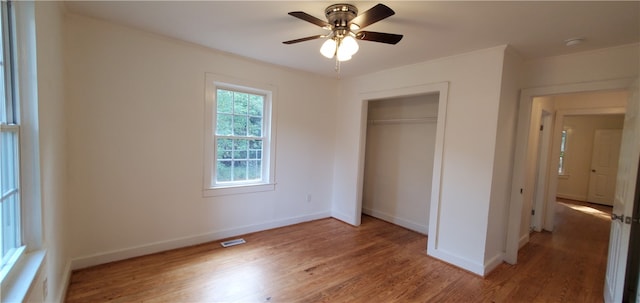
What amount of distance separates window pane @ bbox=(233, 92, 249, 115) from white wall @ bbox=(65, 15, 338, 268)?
0.84ft

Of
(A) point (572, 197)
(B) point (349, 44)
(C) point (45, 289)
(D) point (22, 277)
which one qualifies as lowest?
(A) point (572, 197)

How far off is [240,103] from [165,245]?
1.97 meters

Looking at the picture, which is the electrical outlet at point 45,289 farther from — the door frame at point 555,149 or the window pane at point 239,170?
the door frame at point 555,149

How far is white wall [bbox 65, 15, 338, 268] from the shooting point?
8.14 feet

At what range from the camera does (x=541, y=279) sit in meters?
2.78

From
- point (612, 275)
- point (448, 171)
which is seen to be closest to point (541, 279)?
point (612, 275)

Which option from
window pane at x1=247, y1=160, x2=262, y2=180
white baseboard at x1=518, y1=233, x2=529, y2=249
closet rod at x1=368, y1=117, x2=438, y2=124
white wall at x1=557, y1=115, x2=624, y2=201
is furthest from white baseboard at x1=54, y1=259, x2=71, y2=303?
white wall at x1=557, y1=115, x2=624, y2=201

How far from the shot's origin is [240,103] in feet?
11.8

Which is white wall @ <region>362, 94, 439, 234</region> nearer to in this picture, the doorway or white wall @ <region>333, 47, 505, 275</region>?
white wall @ <region>333, 47, 505, 275</region>

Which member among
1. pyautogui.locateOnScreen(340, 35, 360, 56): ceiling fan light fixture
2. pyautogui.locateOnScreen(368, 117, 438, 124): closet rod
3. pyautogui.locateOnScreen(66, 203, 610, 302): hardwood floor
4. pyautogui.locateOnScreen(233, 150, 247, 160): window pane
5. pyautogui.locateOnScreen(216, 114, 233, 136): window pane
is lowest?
pyautogui.locateOnScreen(66, 203, 610, 302): hardwood floor

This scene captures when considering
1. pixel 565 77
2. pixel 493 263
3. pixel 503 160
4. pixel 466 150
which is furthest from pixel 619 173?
pixel 493 263

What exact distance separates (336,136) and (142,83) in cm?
285

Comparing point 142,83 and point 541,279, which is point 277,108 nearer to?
point 142,83

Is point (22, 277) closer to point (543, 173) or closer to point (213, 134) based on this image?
point (213, 134)
